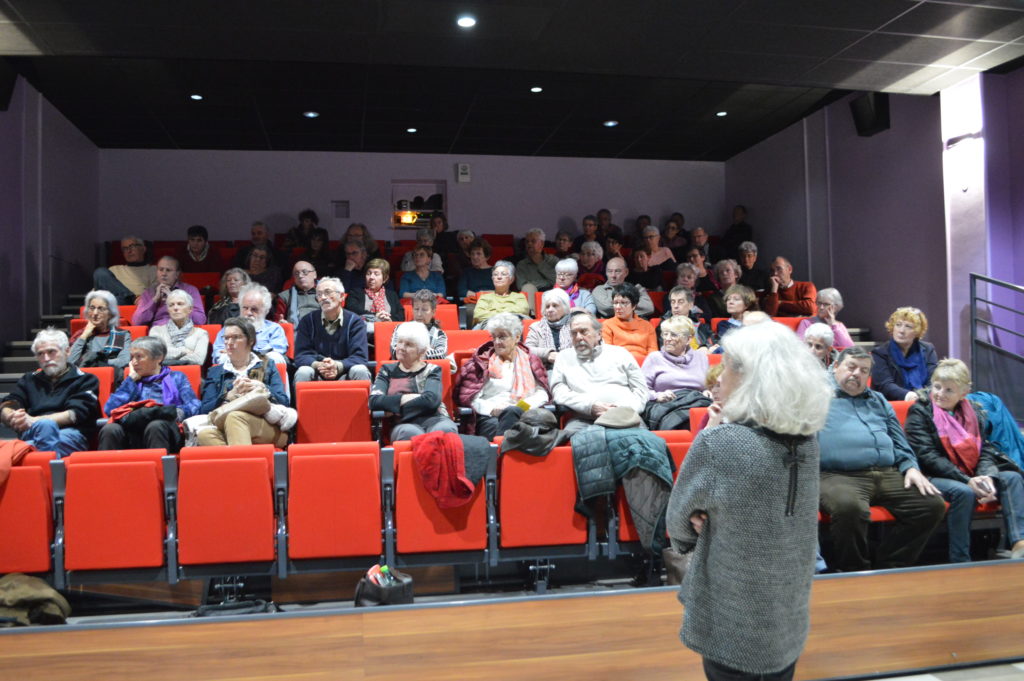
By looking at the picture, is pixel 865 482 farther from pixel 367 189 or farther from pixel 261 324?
pixel 367 189

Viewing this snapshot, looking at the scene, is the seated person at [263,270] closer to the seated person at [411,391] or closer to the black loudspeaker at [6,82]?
the black loudspeaker at [6,82]

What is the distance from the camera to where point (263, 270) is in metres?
5.19

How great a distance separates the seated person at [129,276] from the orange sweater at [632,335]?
300 cm

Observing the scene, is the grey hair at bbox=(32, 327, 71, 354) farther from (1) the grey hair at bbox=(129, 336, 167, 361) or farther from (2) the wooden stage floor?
(2) the wooden stage floor

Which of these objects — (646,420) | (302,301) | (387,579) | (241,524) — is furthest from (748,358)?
(302,301)

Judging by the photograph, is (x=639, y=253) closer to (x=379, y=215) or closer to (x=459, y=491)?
(x=379, y=215)

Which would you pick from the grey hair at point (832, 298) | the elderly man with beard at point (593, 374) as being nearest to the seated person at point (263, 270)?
the elderly man with beard at point (593, 374)

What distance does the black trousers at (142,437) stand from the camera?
2.89 m

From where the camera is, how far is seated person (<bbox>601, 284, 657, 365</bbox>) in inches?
161

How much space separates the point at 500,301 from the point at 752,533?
11.5 feet

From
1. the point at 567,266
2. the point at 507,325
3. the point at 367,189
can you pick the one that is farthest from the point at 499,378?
the point at 367,189

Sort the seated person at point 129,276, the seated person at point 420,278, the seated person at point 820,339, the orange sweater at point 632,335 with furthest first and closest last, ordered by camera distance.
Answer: the seated person at point 420,278
the seated person at point 129,276
the orange sweater at point 632,335
the seated person at point 820,339

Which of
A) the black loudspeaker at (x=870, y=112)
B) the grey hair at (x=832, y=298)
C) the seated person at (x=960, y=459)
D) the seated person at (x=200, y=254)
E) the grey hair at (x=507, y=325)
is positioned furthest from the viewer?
the seated person at (x=200, y=254)

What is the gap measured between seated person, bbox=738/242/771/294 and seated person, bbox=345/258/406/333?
261 cm
